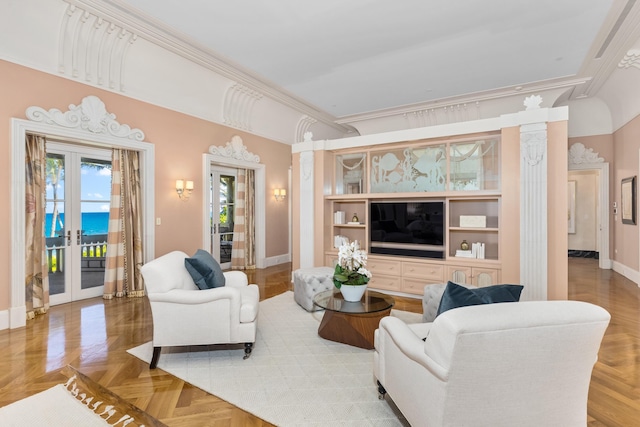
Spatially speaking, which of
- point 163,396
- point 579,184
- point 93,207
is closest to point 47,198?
point 93,207

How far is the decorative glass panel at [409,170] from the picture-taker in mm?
5062

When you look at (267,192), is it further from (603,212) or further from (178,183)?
(603,212)

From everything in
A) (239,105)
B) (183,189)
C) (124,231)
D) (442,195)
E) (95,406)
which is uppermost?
(239,105)

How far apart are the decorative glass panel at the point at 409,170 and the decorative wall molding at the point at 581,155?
4577 millimetres

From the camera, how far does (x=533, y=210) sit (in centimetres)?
424

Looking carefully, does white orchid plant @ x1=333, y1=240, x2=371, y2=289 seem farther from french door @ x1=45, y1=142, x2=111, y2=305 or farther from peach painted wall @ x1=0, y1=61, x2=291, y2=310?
french door @ x1=45, y1=142, x2=111, y2=305

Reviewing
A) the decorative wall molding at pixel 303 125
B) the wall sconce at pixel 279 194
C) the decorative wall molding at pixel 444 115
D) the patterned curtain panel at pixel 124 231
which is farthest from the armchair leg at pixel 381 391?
the decorative wall molding at pixel 303 125

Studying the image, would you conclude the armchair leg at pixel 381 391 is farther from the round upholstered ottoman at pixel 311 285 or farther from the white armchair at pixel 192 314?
the round upholstered ottoman at pixel 311 285

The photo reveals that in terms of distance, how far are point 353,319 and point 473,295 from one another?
157 cm

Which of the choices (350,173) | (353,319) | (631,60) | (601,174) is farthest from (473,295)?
(601,174)

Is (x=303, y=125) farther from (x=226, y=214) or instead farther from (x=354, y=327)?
(x=354, y=327)

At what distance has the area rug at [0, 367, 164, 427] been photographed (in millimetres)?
2146

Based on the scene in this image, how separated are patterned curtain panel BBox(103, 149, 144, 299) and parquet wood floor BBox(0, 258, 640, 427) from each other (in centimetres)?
32

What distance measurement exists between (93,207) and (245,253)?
3.07m
